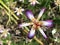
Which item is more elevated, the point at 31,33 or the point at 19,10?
the point at 19,10

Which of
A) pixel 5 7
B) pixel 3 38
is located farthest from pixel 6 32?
pixel 5 7

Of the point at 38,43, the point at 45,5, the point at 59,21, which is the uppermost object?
the point at 45,5

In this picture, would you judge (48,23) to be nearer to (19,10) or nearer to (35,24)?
(35,24)

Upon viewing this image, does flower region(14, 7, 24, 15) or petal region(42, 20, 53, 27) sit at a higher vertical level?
flower region(14, 7, 24, 15)

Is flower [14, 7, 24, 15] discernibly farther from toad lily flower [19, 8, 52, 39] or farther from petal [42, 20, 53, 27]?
petal [42, 20, 53, 27]

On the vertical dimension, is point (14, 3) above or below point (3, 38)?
above

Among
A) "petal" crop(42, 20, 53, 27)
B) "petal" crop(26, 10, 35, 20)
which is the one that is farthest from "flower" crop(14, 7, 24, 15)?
"petal" crop(42, 20, 53, 27)

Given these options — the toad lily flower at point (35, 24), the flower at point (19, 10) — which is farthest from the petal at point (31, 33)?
the flower at point (19, 10)

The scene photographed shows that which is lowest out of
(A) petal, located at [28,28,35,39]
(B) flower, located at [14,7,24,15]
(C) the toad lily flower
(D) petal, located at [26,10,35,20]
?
(A) petal, located at [28,28,35,39]

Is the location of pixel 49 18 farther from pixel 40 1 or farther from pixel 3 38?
pixel 3 38

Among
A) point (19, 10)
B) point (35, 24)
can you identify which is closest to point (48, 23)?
point (35, 24)
